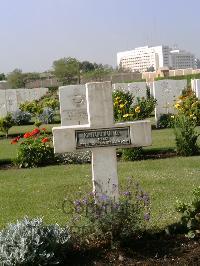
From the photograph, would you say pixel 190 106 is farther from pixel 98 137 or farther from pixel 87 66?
pixel 87 66

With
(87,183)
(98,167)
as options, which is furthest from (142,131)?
(87,183)

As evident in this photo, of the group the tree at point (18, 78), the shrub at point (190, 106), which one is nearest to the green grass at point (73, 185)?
the shrub at point (190, 106)

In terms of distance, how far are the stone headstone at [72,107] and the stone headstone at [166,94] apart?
6331 mm

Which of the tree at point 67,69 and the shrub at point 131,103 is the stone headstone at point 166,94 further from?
the tree at point 67,69

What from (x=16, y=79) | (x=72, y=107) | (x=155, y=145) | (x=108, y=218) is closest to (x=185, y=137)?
(x=155, y=145)

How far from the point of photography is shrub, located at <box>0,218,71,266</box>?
4141mm

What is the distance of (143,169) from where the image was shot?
33.0 ft

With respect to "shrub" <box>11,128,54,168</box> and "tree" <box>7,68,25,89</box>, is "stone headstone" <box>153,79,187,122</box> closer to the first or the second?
"shrub" <box>11,128,54,168</box>

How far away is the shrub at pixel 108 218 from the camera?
4.61m

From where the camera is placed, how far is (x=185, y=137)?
38.7ft

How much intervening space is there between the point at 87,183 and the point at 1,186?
1652 millimetres

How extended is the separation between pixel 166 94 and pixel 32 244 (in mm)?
15789

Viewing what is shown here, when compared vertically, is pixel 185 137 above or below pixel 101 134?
below

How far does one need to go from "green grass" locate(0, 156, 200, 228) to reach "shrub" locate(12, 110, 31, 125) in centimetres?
1299
